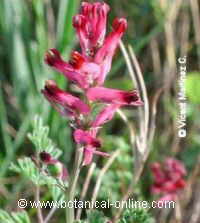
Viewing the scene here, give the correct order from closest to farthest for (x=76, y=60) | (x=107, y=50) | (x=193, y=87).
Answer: (x=76, y=60)
(x=107, y=50)
(x=193, y=87)

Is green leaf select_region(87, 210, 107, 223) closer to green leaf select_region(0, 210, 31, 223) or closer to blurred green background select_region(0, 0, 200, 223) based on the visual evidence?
green leaf select_region(0, 210, 31, 223)

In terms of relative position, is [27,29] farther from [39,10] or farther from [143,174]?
[143,174]

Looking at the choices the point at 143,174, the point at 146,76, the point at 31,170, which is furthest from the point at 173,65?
the point at 31,170

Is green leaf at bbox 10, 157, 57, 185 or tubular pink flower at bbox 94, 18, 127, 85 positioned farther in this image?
green leaf at bbox 10, 157, 57, 185

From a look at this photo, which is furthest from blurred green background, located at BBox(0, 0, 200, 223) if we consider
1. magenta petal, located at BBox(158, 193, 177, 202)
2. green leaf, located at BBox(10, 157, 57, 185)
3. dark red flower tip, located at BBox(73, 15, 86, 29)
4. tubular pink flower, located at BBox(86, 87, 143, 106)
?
dark red flower tip, located at BBox(73, 15, 86, 29)

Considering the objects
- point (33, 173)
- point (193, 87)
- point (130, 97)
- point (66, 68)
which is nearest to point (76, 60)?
point (66, 68)

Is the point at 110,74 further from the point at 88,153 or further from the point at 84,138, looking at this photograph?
the point at 84,138
